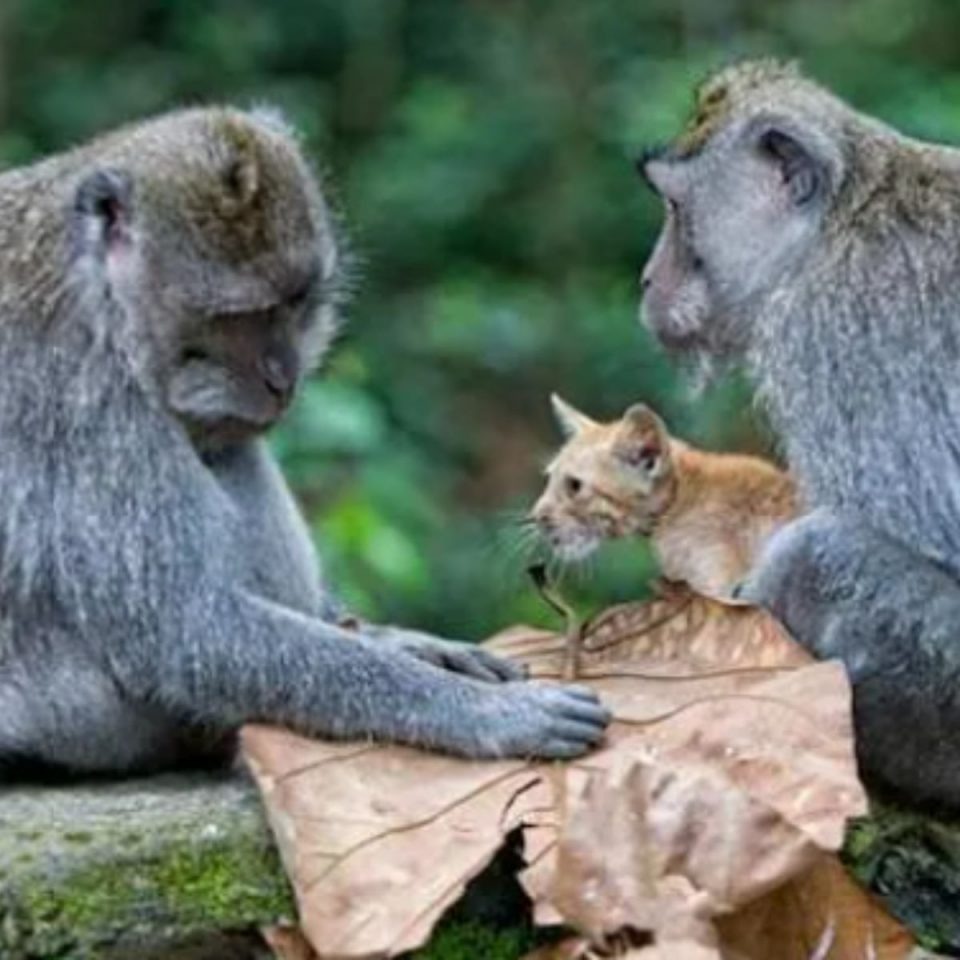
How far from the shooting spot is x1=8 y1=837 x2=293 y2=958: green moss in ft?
21.4

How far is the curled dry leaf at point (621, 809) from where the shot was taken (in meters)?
6.32

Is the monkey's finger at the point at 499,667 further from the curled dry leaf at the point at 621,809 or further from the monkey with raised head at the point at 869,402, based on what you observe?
the monkey with raised head at the point at 869,402

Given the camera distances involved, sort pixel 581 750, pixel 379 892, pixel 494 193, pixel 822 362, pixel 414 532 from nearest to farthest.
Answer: pixel 379 892
pixel 581 750
pixel 822 362
pixel 414 532
pixel 494 193

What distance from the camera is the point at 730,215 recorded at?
7.77m

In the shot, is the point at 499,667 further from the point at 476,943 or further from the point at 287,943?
the point at 287,943

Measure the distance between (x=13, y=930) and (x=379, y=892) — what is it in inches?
29.9

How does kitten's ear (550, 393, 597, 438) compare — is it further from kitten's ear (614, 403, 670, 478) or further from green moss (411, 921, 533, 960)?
green moss (411, 921, 533, 960)

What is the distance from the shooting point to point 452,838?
655cm

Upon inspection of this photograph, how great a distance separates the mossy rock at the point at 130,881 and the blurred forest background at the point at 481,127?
6951mm

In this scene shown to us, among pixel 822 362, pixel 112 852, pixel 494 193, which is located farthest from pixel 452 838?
pixel 494 193

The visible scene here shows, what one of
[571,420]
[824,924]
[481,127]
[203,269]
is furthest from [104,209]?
[481,127]

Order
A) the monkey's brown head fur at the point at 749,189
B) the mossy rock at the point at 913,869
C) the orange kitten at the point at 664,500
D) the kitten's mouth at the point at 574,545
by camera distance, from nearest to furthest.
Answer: the mossy rock at the point at 913,869 → the monkey's brown head fur at the point at 749,189 → the orange kitten at the point at 664,500 → the kitten's mouth at the point at 574,545

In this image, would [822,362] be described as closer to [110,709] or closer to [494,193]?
[110,709]

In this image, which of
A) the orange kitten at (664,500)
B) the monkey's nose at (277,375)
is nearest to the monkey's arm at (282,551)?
the monkey's nose at (277,375)
